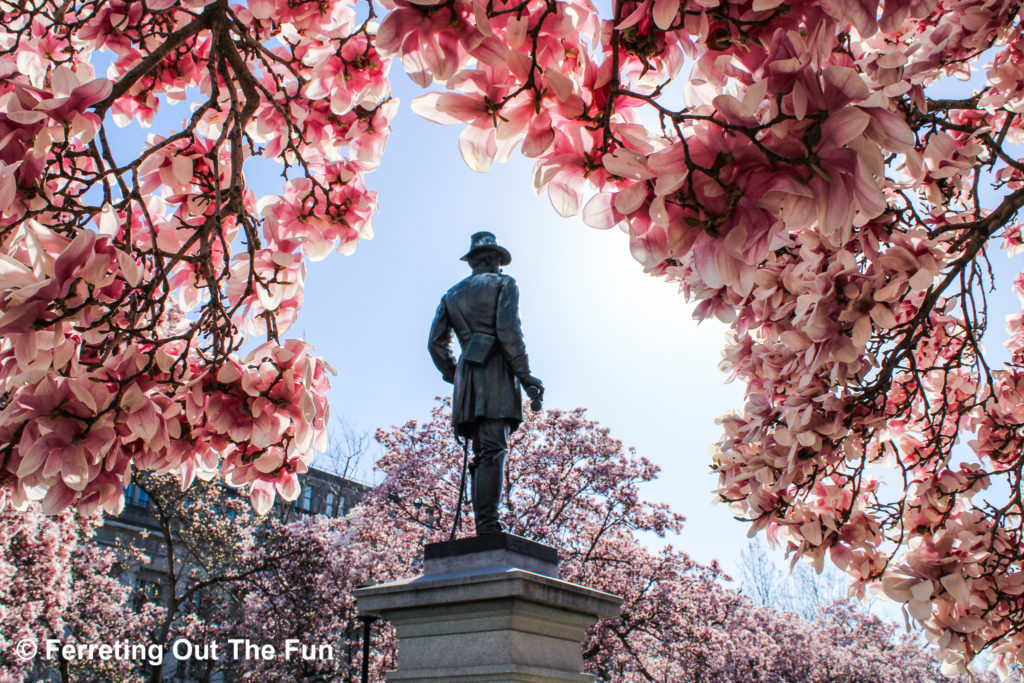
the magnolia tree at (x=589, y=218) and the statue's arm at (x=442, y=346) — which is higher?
the statue's arm at (x=442, y=346)

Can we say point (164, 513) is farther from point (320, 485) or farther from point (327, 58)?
point (320, 485)

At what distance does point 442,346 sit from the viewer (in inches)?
194

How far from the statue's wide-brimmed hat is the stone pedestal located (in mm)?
2023

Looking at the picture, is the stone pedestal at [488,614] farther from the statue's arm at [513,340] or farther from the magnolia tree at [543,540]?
the magnolia tree at [543,540]

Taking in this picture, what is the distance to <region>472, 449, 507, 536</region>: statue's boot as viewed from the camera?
4.19m

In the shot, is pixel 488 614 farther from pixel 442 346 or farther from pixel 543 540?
pixel 543 540

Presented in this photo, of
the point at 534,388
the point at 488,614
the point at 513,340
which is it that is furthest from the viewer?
the point at 513,340

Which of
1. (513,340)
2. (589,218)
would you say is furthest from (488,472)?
(589,218)

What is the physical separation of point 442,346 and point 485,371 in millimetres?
510

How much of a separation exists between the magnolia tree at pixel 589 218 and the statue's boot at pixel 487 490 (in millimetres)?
1821

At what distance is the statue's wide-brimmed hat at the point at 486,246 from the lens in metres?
4.97

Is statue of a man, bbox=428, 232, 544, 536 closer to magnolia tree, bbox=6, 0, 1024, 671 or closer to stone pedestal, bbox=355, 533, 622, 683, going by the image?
stone pedestal, bbox=355, 533, 622, 683

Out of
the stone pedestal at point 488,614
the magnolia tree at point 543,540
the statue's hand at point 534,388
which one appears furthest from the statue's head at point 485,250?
the magnolia tree at point 543,540

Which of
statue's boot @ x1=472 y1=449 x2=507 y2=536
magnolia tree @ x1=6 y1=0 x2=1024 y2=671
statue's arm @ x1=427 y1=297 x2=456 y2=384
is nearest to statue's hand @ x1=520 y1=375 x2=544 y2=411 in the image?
statue's boot @ x1=472 y1=449 x2=507 y2=536
